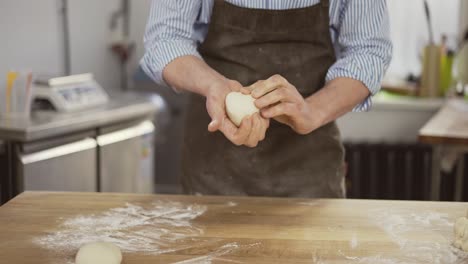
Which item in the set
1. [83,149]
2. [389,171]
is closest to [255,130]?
[83,149]

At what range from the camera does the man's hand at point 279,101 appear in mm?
1332

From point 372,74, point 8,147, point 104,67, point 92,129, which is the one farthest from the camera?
point 104,67

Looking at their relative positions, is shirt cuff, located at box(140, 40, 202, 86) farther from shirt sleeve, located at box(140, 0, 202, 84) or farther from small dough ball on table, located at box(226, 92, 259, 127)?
small dough ball on table, located at box(226, 92, 259, 127)

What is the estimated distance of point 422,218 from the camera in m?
1.31

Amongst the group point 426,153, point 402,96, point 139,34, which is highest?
point 139,34

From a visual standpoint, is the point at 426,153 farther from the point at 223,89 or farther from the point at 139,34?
the point at 223,89

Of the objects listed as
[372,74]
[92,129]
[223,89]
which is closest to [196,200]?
[223,89]

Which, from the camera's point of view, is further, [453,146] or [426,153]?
[426,153]

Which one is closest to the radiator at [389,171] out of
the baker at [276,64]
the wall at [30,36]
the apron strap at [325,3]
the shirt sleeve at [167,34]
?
the wall at [30,36]

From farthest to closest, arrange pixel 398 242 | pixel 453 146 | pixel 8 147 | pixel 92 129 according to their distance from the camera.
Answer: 1. pixel 92 129
2. pixel 453 146
3. pixel 8 147
4. pixel 398 242

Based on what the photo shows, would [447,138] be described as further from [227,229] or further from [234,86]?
[227,229]

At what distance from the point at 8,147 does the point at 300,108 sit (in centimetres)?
121

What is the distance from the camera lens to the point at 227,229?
48.7 inches

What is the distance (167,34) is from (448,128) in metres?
1.34
